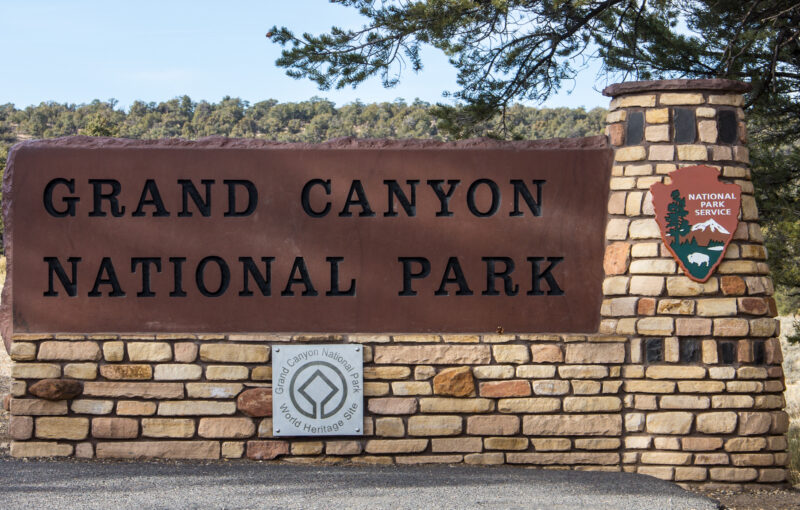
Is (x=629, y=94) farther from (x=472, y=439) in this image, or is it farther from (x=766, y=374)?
(x=472, y=439)

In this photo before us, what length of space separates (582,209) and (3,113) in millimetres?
56883

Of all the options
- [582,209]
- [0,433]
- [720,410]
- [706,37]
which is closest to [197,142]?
[582,209]

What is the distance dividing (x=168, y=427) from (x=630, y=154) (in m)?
3.88

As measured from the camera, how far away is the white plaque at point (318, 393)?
20.6 feet

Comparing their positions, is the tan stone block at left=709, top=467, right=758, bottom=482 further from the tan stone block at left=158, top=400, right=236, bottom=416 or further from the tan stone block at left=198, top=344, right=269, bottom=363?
the tan stone block at left=158, top=400, right=236, bottom=416

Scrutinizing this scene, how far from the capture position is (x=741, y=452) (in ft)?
Result: 20.5

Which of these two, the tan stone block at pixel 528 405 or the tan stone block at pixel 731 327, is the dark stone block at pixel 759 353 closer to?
the tan stone block at pixel 731 327

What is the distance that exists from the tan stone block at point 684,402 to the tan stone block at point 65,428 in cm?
416

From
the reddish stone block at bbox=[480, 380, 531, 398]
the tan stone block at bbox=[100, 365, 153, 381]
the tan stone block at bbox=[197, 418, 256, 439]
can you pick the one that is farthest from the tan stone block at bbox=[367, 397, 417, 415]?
the tan stone block at bbox=[100, 365, 153, 381]

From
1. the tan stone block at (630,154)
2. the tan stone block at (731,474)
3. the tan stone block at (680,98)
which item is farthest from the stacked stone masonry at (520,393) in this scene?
the tan stone block at (680,98)

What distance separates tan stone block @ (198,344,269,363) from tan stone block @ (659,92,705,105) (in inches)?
134

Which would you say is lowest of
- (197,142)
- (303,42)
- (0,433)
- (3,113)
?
(0,433)

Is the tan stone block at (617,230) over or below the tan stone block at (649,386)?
over

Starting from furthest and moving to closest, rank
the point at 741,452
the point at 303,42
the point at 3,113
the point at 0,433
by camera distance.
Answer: the point at 3,113
the point at 303,42
the point at 0,433
the point at 741,452
